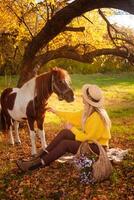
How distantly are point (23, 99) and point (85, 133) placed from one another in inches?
103

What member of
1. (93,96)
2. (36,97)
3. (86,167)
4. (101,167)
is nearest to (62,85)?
(36,97)

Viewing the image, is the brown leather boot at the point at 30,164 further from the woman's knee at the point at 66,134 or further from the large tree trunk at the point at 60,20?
the large tree trunk at the point at 60,20

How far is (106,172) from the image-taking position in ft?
22.5

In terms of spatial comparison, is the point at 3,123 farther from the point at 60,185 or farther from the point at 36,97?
the point at 60,185

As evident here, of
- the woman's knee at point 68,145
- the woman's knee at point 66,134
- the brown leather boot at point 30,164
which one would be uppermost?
the woman's knee at point 66,134

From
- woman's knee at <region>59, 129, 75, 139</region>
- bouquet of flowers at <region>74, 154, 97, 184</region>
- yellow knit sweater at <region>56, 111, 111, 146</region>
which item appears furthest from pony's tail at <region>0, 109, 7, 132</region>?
bouquet of flowers at <region>74, 154, 97, 184</region>

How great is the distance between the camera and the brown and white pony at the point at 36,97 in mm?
8516

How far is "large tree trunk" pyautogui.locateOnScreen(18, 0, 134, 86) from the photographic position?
7875 millimetres

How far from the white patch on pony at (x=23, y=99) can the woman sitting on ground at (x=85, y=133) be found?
178 centimetres

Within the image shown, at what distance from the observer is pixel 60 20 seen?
34.6 ft

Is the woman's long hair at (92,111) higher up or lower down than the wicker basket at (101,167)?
higher up

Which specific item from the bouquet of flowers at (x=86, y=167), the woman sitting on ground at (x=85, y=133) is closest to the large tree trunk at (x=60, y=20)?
the woman sitting on ground at (x=85, y=133)

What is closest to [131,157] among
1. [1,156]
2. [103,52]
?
[1,156]

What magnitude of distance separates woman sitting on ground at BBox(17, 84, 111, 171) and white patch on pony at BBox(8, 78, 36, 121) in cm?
178
